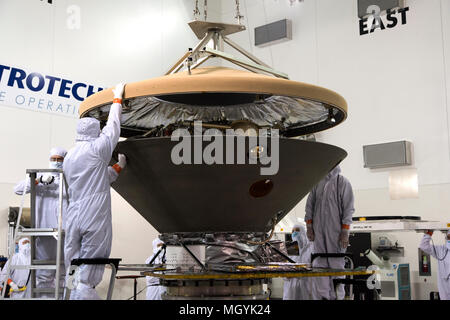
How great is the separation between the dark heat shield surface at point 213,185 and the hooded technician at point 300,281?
2322mm

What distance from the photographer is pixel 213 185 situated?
362 centimetres

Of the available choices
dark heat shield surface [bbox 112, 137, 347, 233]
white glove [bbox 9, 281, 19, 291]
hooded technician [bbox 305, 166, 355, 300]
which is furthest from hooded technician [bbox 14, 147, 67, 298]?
hooded technician [bbox 305, 166, 355, 300]

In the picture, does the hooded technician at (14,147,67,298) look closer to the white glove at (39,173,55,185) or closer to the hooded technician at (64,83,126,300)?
the white glove at (39,173,55,185)

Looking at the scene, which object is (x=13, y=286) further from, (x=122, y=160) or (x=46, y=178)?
(x=122, y=160)

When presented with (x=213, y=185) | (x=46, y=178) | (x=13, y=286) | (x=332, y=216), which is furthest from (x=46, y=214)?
(x=332, y=216)

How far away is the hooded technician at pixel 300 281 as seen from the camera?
6.39 m

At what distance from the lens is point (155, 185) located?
3.78 meters

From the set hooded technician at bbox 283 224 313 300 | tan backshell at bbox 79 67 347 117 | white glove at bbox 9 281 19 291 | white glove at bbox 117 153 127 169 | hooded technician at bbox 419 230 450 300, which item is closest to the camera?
tan backshell at bbox 79 67 347 117

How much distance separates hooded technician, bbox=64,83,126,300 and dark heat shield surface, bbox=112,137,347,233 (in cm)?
12

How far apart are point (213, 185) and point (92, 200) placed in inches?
36.1

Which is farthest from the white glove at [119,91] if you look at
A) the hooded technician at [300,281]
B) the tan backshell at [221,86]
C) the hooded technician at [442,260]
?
the hooded technician at [442,260]

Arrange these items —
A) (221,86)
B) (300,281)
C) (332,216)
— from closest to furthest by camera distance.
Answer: (221,86) → (332,216) → (300,281)

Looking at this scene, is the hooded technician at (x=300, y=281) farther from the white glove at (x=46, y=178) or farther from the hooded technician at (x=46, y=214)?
the white glove at (x=46, y=178)

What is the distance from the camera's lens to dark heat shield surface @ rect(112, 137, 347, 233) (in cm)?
359
